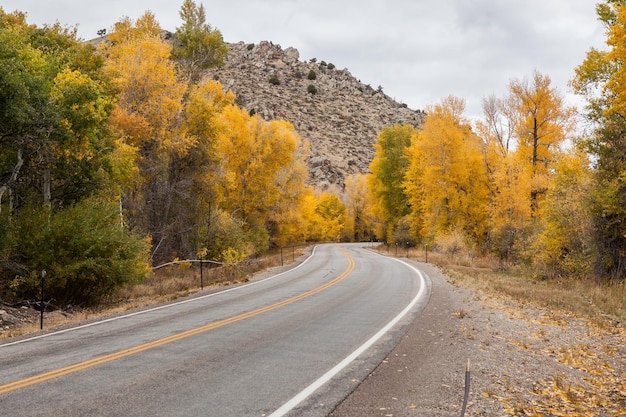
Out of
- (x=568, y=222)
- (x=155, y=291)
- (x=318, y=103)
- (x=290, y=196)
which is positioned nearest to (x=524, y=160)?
(x=568, y=222)

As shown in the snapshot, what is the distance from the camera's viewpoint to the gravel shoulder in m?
5.46

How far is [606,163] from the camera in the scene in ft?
61.7

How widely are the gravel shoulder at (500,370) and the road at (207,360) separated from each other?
41cm

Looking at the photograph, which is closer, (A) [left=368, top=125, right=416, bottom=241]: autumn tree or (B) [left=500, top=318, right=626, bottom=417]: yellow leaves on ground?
(B) [left=500, top=318, right=626, bottom=417]: yellow leaves on ground

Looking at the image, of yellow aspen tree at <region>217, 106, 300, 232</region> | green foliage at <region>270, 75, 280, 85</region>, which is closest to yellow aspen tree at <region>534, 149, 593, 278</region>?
yellow aspen tree at <region>217, 106, 300, 232</region>

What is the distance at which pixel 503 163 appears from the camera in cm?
3014

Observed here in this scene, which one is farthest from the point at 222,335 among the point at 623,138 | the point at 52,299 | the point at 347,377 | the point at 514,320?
the point at 623,138

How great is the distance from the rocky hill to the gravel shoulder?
80583mm

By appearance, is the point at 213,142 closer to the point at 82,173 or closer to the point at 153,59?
the point at 153,59

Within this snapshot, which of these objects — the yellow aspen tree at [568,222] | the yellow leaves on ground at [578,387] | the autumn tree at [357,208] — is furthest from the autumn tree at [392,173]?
the yellow leaves on ground at [578,387]

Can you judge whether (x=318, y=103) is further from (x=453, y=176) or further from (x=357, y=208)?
(x=453, y=176)

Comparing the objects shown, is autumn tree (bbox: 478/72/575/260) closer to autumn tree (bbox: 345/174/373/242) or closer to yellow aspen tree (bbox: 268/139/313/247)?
yellow aspen tree (bbox: 268/139/313/247)

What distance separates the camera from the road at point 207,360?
5246mm

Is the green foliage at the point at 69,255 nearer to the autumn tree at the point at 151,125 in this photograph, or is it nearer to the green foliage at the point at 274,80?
the autumn tree at the point at 151,125
